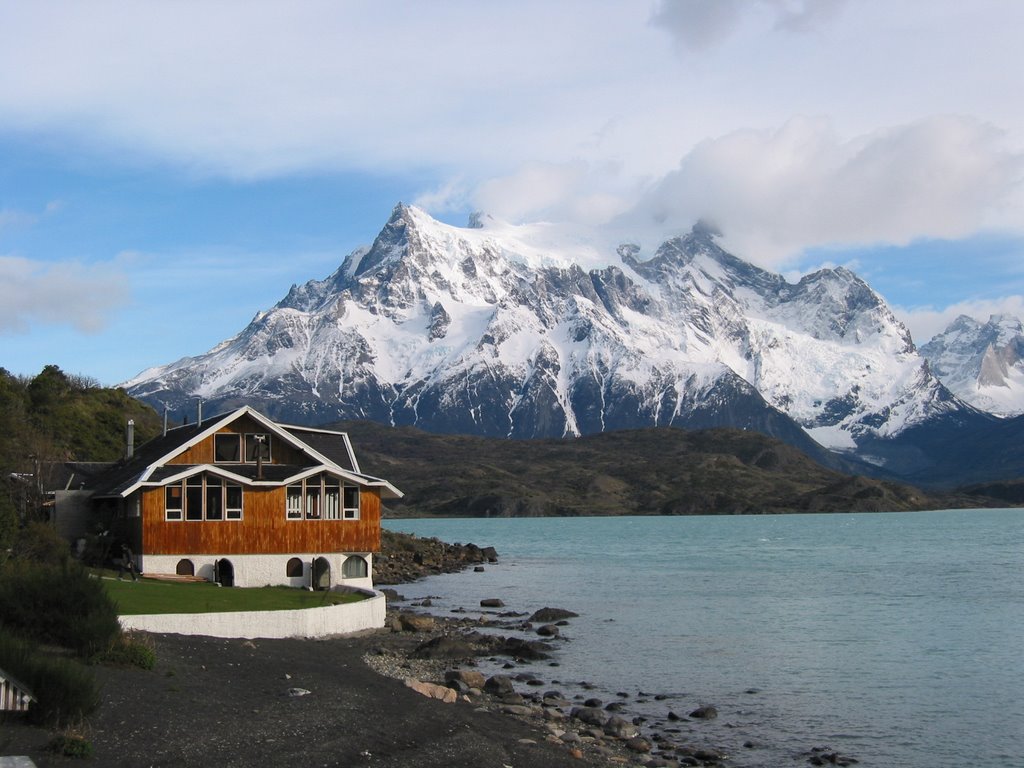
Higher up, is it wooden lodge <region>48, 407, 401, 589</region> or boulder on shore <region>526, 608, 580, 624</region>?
wooden lodge <region>48, 407, 401, 589</region>

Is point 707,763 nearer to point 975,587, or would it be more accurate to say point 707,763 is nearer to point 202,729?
point 202,729

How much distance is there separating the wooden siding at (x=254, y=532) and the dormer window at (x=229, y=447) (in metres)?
2.56

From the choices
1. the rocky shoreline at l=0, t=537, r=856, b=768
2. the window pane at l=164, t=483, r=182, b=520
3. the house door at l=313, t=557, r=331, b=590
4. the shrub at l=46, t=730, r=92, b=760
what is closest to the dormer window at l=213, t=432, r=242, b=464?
the window pane at l=164, t=483, r=182, b=520

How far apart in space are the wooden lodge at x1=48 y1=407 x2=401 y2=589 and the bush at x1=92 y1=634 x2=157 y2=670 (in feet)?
69.3

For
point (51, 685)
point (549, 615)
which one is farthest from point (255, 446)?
point (51, 685)

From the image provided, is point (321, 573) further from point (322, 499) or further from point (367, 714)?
point (367, 714)

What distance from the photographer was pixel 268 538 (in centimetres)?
4838

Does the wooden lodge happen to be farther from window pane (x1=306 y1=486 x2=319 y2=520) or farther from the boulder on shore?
the boulder on shore

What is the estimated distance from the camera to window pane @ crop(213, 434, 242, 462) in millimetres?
50250

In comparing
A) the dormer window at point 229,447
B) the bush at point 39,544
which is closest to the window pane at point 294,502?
the dormer window at point 229,447

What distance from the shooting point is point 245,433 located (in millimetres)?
50375

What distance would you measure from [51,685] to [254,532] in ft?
93.2

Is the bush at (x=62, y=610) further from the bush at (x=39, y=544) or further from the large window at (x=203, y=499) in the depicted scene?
the large window at (x=203, y=499)

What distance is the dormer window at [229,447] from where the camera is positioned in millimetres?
50250
